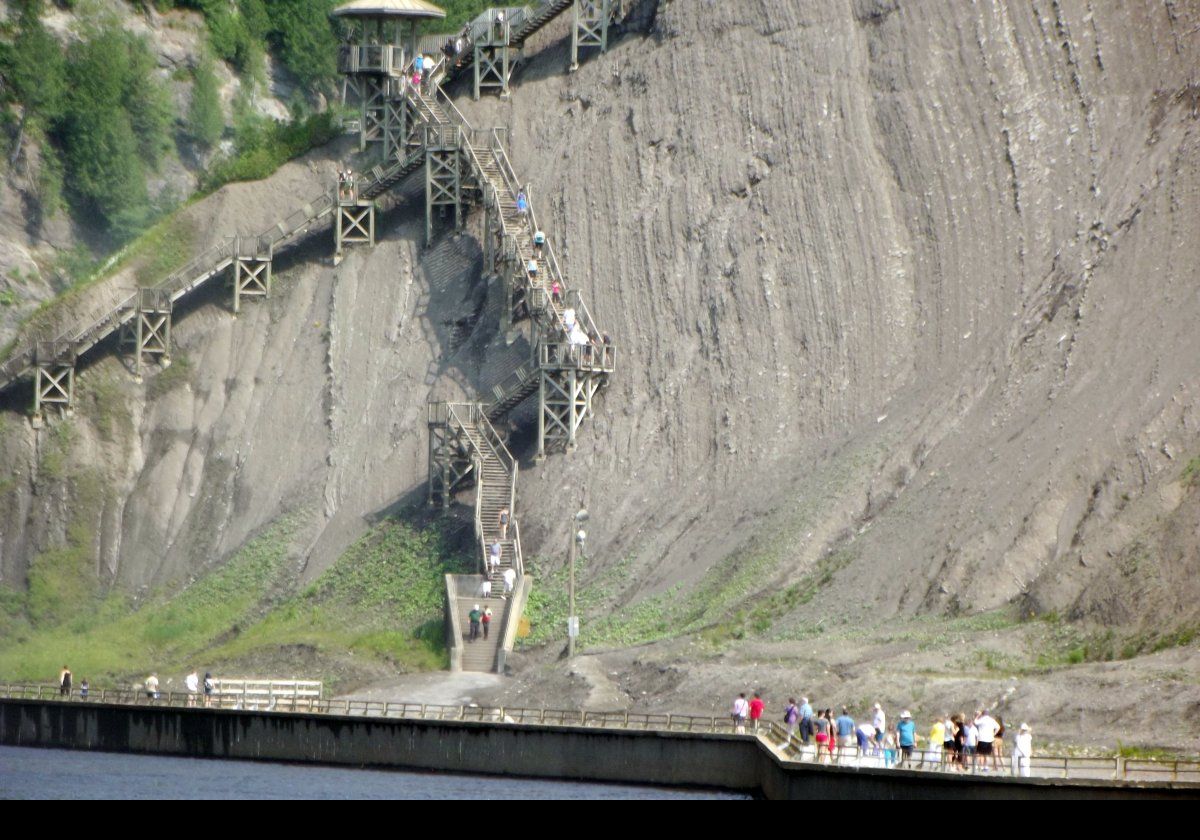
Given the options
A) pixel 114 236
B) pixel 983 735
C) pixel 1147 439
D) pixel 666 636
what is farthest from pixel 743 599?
pixel 114 236

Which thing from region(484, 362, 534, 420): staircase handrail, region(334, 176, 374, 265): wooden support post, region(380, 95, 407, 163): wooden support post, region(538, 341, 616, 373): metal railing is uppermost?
region(380, 95, 407, 163): wooden support post

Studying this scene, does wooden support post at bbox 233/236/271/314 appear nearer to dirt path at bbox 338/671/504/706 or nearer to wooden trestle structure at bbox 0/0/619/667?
wooden trestle structure at bbox 0/0/619/667

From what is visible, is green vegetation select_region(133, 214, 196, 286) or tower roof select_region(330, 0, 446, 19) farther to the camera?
green vegetation select_region(133, 214, 196, 286)

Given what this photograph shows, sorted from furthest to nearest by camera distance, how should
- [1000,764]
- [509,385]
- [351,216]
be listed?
[351,216], [509,385], [1000,764]

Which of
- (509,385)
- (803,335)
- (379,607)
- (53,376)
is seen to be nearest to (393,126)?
(509,385)

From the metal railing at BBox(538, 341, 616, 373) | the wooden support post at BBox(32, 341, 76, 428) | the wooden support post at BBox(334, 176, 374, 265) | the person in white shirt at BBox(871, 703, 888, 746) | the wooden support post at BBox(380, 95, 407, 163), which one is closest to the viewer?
the person in white shirt at BBox(871, 703, 888, 746)

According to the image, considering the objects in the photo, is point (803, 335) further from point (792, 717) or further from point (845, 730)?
point (845, 730)

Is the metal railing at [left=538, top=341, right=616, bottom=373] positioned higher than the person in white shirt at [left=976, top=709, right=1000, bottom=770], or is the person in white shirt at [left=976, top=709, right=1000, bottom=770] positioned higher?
the metal railing at [left=538, top=341, right=616, bottom=373]

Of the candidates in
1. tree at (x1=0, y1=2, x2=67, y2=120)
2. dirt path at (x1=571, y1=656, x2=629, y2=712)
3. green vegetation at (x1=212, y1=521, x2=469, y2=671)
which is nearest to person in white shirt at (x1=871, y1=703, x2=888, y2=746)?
dirt path at (x1=571, y1=656, x2=629, y2=712)
